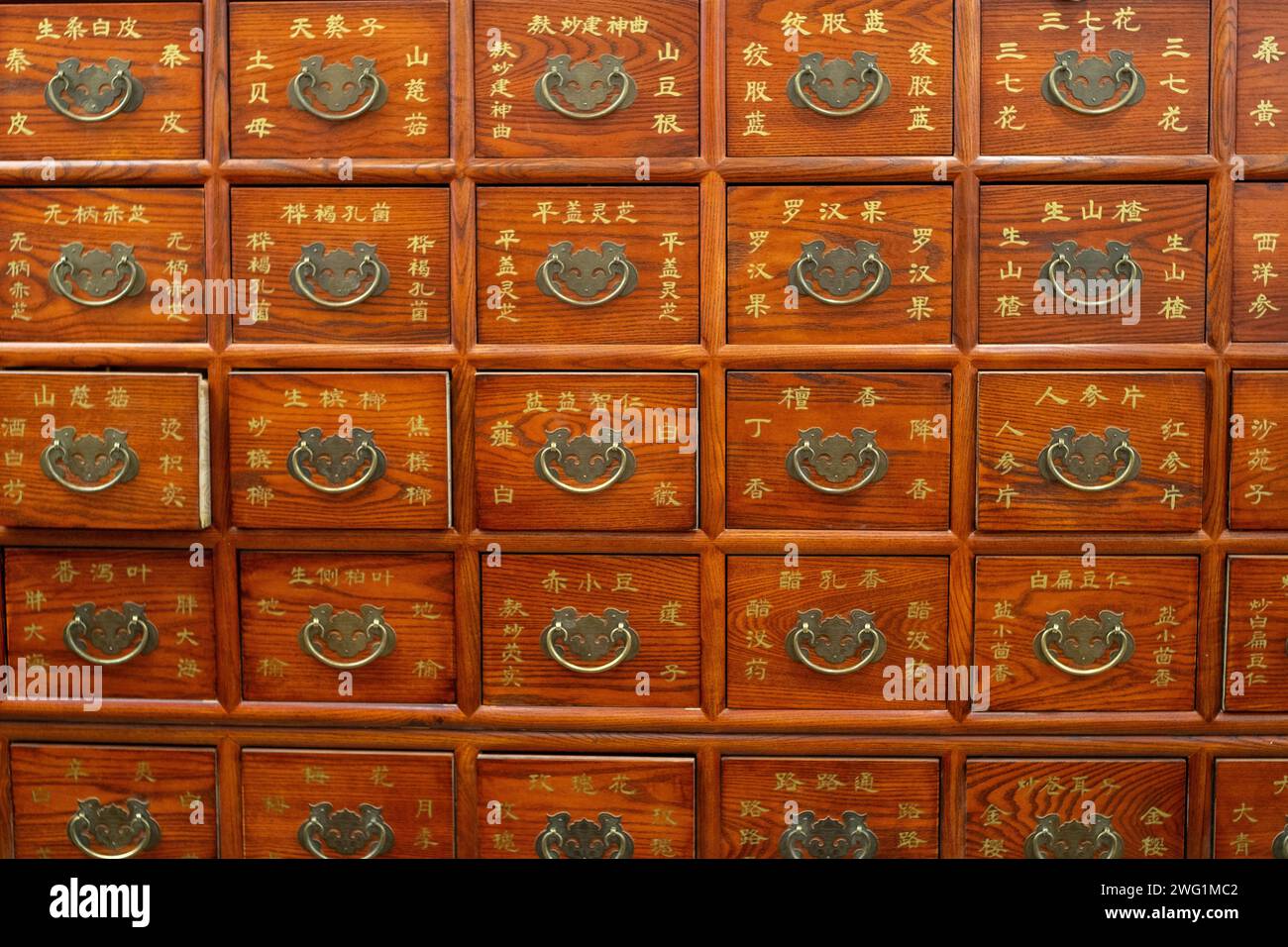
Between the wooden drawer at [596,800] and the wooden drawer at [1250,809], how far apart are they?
889 millimetres

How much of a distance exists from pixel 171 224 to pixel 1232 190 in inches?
67.8

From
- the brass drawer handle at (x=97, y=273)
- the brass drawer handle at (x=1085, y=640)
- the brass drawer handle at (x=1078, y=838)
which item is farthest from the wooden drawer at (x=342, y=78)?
the brass drawer handle at (x=1078, y=838)

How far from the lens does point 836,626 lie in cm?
168

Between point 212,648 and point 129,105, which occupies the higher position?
point 129,105

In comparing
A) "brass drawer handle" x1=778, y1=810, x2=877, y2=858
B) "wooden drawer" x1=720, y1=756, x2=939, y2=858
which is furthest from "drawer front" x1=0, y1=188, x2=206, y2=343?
"brass drawer handle" x1=778, y1=810, x2=877, y2=858

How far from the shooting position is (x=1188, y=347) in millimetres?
1620

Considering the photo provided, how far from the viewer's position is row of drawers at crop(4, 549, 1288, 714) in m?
1.67

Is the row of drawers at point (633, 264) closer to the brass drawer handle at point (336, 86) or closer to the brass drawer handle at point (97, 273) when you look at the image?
the brass drawer handle at point (97, 273)

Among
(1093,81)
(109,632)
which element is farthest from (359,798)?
(1093,81)

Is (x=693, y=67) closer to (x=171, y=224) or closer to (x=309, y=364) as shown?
(x=309, y=364)

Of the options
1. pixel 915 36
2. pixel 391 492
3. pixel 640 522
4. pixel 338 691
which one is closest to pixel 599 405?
pixel 640 522

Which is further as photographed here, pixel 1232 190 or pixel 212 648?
pixel 212 648

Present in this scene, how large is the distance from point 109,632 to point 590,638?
819 mm

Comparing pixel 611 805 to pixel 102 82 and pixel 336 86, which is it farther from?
pixel 102 82
